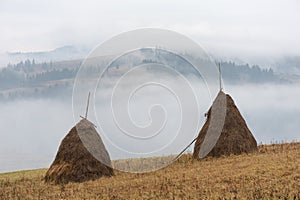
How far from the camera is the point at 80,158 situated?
2653 cm

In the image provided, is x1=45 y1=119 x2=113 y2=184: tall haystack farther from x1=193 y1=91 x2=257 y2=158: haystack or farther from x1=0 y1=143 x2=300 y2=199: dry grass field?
x1=193 y1=91 x2=257 y2=158: haystack

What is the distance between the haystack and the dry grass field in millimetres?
1462

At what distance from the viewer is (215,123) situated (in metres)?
31.3

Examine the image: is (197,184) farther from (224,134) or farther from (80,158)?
(224,134)

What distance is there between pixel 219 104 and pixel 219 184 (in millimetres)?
12712

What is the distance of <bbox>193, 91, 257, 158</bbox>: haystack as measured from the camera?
99.3ft

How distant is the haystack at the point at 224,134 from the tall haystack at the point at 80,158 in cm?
622

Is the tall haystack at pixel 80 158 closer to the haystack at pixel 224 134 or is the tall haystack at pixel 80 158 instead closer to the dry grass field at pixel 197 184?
the dry grass field at pixel 197 184

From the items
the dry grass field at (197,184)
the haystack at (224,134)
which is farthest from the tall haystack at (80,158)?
the haystack at (224,134)

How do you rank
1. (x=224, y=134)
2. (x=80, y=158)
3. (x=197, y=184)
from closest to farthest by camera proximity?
(x=197, y=184) → (x=80, y=158) → (x=224, y=134)

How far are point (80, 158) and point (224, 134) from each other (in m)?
8.84

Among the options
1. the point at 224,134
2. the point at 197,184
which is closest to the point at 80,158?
the point at 197,184

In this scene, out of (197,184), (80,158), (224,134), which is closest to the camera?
(197,184)

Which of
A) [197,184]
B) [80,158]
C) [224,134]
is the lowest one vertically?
[197,184]
